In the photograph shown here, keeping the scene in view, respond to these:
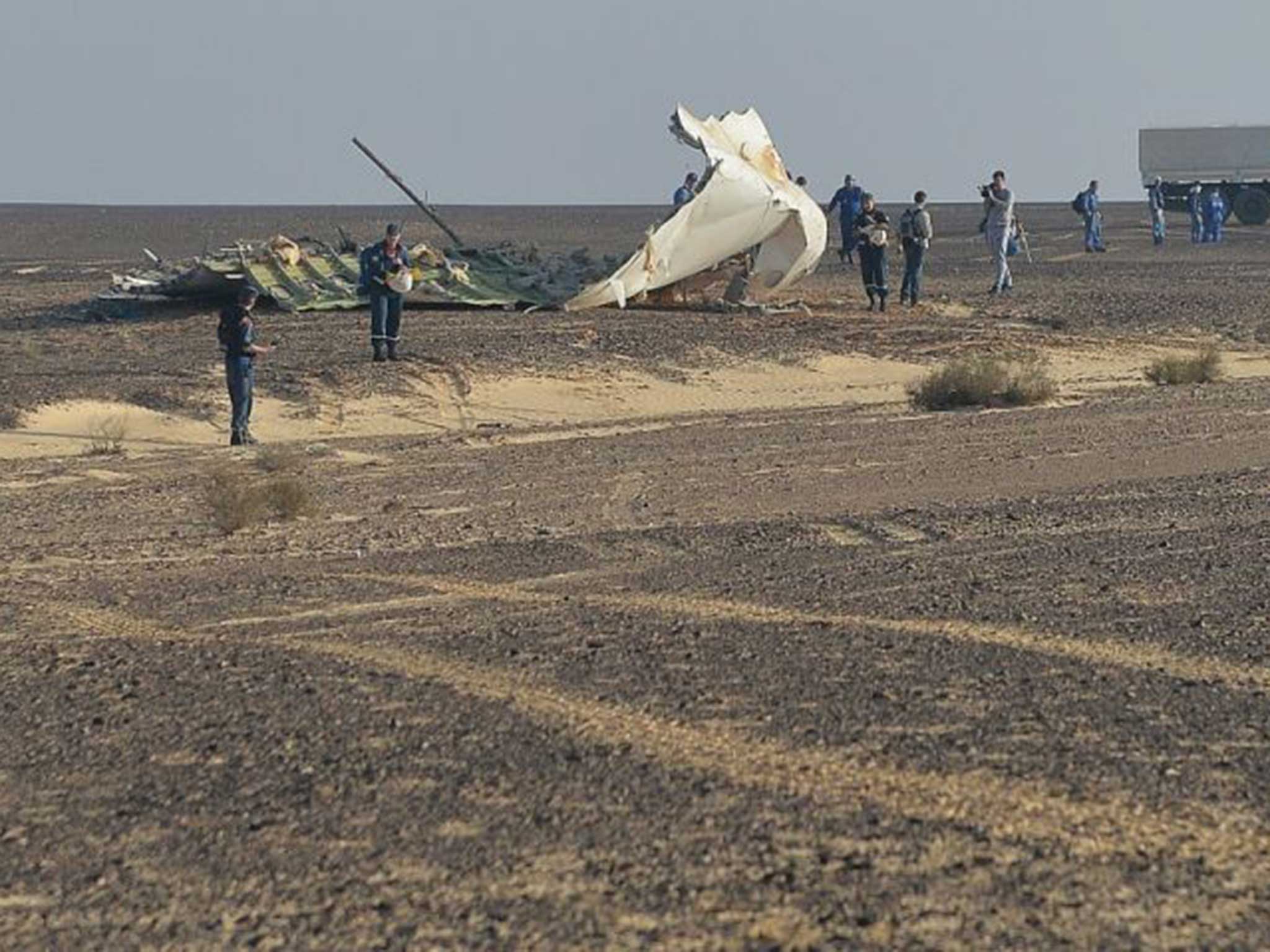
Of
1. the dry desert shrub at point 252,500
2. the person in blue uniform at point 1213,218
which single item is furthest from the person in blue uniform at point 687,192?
the person in blue uniform at point 1213,218

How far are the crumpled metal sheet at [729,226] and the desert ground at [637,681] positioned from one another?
9.23 m

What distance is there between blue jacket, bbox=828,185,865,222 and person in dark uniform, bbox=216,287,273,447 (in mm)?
20676

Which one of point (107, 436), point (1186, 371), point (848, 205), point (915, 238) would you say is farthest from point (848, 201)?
point (107, 436)

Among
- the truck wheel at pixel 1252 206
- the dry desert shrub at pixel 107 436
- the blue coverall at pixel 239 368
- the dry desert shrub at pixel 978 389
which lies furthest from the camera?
the truck wheel at pixel 1252 206

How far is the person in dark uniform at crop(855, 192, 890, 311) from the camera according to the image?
31.2 meters

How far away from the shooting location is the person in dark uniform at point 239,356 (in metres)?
19.0

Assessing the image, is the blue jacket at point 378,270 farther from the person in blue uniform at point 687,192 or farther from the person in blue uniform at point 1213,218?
the person in blue uniform at point 1213,218

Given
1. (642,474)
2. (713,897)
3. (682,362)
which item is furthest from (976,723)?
(682,362)

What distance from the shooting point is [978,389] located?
2244 centimetres

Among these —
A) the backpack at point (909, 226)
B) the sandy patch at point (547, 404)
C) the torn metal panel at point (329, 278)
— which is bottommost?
the sandy patch at point (547, 404)

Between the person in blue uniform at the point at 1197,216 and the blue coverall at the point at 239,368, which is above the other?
the person in blue uniform at the point at 1197,216

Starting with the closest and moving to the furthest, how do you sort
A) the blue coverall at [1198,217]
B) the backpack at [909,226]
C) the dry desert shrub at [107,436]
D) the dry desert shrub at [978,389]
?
1. the dry desert shrub at [107,436]
2. the dry desert shrub at [978,389]
3. the backpack at [909,226]
4. the blue coverall at [1198,217]

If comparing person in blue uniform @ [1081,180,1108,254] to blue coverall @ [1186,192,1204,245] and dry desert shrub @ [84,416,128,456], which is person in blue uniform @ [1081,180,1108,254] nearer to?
blue coverall @ [1186,192,1204,245]

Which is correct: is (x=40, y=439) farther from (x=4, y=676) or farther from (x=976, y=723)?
(x=976, y=723)
